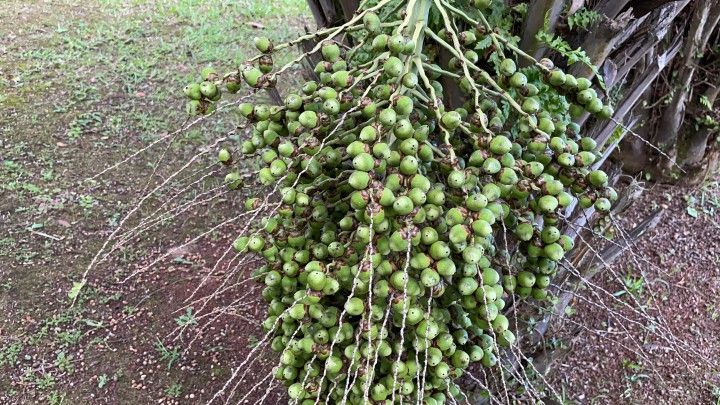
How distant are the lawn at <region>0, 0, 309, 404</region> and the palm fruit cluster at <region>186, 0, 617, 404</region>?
57 cm

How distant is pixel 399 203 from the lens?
3.59ft

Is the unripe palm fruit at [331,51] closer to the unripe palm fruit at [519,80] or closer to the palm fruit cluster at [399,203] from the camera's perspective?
the palm fruit cluster at [399,203]

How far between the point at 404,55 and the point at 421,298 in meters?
0.46

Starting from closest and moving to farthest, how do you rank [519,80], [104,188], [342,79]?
1. [342,79]
2. [519,80]
3. [104,188]

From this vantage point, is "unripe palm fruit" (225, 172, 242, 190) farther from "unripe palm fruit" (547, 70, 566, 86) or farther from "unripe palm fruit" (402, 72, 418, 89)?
"unripe palm fruit" (547, 70, 566, 86)

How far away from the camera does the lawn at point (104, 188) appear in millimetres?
2869

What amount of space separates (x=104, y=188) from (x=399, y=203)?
3.07m

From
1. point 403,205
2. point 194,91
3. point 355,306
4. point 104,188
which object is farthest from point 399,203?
point 104,188

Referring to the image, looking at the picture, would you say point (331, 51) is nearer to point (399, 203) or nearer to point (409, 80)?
point (409, 80)

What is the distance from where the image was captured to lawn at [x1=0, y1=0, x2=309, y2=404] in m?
2.87

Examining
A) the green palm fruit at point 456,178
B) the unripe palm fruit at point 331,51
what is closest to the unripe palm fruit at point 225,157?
the unripe palm fruit at point 331,51

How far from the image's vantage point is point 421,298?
1240 mm

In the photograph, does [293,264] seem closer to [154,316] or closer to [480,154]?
[480,154]

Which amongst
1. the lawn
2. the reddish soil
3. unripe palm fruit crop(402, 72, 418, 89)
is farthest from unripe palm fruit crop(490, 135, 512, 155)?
the reddish soil
